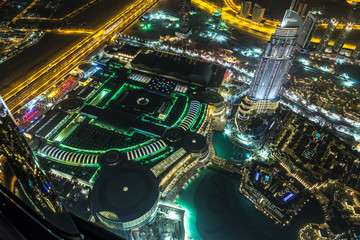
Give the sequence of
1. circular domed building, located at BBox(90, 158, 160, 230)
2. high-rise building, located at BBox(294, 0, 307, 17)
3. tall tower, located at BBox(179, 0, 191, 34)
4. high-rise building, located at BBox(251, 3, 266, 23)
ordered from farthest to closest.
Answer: high-rise building, located at BBox(251, 3, 266, 23) < high-rise building, located at BBox(294, 0, 307, 17) < tall tower, located at BBox(179, 0, 191, 34) < circular domed building, located at BBox(90, 158, 160, 230)

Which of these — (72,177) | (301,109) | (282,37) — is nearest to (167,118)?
(72,177)

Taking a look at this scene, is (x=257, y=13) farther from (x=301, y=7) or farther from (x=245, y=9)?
(x=301, y=7)

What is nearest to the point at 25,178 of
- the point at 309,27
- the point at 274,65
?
the point at 274,65

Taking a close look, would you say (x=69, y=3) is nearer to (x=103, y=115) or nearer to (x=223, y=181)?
(x=103, y=115)

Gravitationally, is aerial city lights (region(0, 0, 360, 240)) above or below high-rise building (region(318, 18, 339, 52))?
below

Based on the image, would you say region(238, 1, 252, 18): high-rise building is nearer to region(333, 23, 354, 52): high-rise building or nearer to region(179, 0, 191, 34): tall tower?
region(179, 0, 191, 34): tall tower

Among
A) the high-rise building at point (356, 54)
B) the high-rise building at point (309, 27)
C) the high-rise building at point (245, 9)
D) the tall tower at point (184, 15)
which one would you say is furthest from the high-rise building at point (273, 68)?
the high-rise building at point (245, 9)

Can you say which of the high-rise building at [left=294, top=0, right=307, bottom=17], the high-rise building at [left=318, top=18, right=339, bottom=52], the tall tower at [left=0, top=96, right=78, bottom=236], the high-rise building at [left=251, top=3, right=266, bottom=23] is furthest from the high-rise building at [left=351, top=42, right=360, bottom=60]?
the tall tower at [left=0, top=96, right=78, bottom=236]
